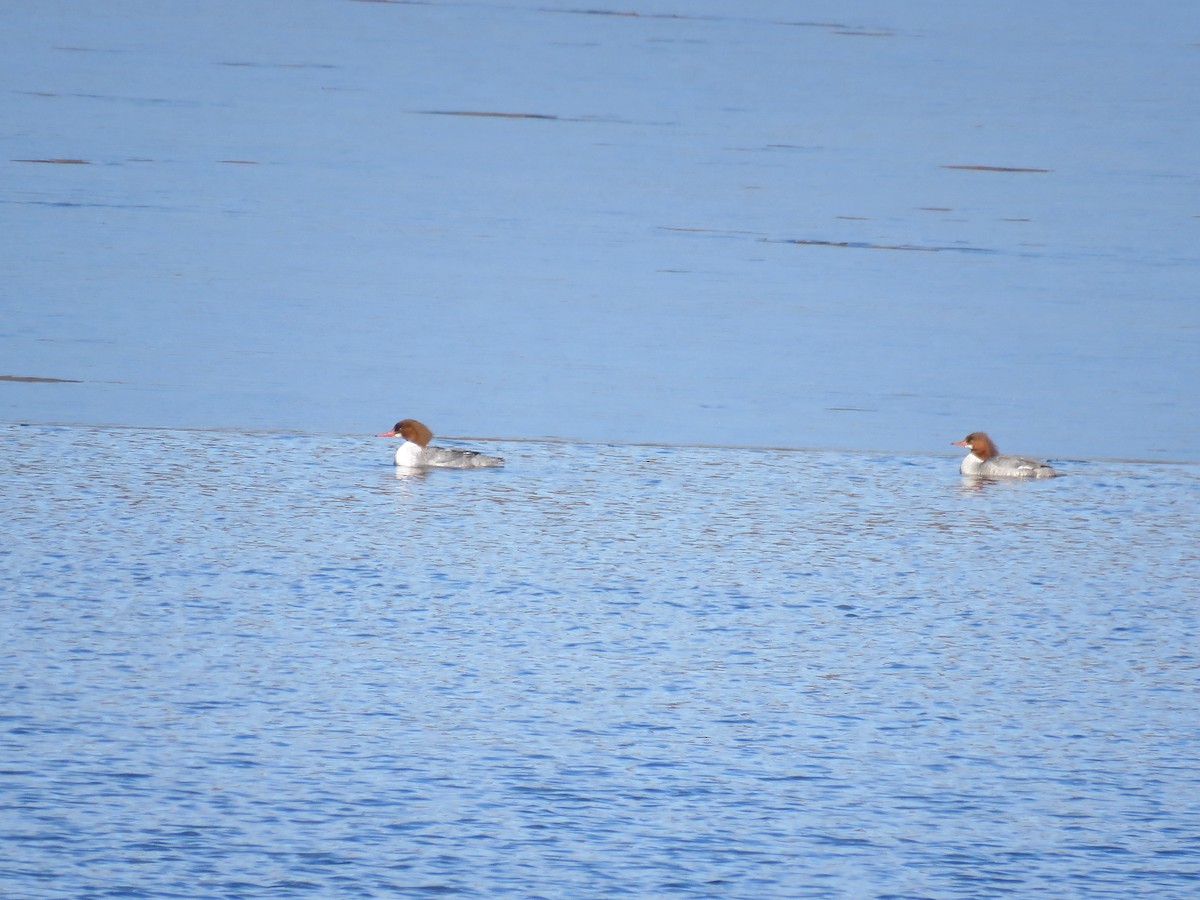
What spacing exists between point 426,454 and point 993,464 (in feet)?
7.56

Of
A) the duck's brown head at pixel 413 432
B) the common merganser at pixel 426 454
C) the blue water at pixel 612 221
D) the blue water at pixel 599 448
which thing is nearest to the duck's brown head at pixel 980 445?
the blue water at pixel 599 448

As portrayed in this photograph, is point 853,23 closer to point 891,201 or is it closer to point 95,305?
point 891,201

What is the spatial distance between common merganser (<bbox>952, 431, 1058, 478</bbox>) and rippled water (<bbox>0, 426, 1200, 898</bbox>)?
0.25 meters

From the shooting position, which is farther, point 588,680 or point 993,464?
point 993,464

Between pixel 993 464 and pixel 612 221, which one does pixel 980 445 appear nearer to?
pixel 993 464

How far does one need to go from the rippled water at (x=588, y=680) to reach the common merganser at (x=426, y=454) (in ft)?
0.39

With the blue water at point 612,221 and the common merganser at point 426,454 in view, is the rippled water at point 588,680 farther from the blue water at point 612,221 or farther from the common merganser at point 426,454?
the blue water at point 612,221

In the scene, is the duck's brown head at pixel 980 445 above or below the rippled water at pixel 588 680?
above

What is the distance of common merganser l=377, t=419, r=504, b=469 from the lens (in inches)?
300

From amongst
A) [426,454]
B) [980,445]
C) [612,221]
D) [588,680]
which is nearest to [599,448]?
[426,454]

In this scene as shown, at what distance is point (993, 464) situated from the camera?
763 cm

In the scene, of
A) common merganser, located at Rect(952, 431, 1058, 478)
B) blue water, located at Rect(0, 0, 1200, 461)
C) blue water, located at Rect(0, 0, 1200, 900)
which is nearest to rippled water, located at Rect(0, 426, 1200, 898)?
blue water, located at Rect(0, 0, 1200, 900)

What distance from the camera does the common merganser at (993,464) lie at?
7.59 meters

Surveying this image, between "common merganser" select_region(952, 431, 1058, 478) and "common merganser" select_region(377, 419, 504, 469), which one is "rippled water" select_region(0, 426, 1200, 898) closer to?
"common merganser" select_region(377, 419, 504, 469)
